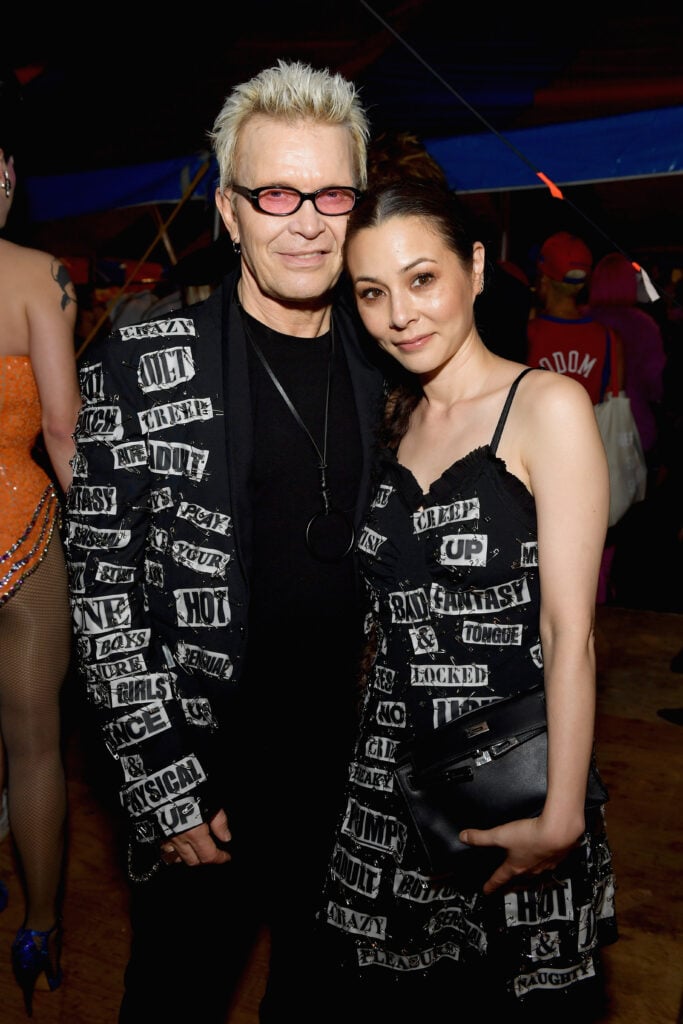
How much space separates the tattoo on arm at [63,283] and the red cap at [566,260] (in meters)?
2.89

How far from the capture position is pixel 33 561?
2.19 m

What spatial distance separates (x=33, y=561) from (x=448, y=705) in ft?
4.04

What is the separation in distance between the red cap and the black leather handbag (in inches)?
131

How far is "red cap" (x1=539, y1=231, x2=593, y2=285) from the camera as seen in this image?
14.0ft

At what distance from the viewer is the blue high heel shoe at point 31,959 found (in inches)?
89.0

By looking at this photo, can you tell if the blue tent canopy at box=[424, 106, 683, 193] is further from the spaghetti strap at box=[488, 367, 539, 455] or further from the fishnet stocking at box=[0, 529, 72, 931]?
the fishnet stocking at box=[0, 529, 72, 931]

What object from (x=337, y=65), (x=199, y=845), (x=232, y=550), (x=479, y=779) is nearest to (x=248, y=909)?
(x=199, y=845)

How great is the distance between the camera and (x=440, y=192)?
1.56 metres

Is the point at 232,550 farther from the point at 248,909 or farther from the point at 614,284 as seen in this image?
the point at 614,284

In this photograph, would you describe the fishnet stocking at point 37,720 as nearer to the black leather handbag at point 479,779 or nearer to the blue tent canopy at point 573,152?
the black leather handbag at point 479,779


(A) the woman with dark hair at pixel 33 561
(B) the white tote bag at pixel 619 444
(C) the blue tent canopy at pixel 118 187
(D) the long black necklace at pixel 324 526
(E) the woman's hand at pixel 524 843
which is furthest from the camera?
(C) the blue tent canopy at pixel 118 187

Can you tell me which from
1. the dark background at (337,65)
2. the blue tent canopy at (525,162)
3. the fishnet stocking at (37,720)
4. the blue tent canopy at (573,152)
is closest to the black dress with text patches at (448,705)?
the fishnet stocking at (37,720)

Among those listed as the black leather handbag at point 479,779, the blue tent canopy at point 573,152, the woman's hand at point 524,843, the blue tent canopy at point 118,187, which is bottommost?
the woman's hand at point 524,843

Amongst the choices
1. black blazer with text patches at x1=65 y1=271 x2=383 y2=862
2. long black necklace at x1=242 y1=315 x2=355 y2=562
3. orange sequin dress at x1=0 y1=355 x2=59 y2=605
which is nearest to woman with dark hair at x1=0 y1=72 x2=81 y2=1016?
orange sequin dress at x1=0 y1=355 x2=59 y2=605
